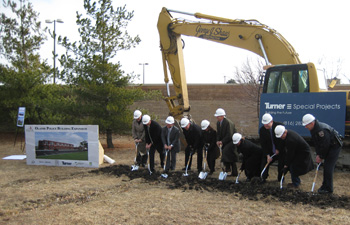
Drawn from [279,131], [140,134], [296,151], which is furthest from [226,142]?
[140,134]

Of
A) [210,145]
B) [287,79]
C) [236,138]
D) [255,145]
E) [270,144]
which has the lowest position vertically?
[210,145]

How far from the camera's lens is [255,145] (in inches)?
325

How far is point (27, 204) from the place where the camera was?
650cm

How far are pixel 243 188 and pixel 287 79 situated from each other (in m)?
3.54

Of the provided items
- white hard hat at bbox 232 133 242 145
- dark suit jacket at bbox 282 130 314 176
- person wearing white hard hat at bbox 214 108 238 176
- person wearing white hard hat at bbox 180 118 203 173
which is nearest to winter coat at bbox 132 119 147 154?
person wearing white hard hat at bbox 180 118 203 173

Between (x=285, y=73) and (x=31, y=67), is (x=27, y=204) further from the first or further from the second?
(x=31, y=67)

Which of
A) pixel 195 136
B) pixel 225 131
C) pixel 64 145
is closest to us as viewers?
pixel 225 131

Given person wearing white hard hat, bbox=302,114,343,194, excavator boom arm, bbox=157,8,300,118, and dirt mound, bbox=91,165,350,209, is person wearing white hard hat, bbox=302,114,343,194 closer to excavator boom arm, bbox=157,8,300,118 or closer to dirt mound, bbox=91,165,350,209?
dirt mound, bbox=91,165,350,209

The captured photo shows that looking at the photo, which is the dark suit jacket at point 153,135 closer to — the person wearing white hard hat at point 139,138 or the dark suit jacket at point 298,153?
the person wearing white hard hat at point 139,138

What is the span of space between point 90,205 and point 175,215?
68.4 inches

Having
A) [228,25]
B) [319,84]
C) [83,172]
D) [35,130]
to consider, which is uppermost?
[228,25]

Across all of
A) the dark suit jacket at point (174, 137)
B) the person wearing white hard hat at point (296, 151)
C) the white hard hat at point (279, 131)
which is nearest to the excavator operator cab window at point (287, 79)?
the person wearing white hard hat at point (296, 151)

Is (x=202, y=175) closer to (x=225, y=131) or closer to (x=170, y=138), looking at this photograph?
(x=225, y=131)

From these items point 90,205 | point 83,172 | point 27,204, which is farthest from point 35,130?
point 90,205
